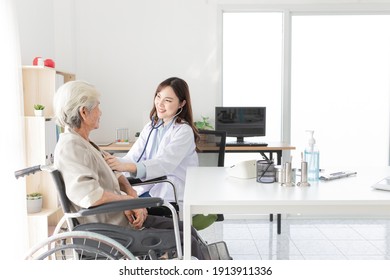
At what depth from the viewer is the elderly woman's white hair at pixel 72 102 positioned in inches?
81.4

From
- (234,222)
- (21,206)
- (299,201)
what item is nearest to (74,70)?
(21,206)

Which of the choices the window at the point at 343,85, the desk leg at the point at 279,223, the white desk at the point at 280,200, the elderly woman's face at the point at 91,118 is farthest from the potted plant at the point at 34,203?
the window at the point at 343,85

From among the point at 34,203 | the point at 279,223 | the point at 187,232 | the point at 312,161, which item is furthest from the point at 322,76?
the point at 187,232

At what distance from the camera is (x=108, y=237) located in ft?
6.22

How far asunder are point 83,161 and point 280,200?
0.83 metres

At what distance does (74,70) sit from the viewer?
4828mm

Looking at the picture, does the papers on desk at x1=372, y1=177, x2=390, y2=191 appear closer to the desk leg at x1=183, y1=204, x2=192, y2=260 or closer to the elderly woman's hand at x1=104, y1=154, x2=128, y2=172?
the desk leg at x1=183, y1=204, x2=192, y2=260

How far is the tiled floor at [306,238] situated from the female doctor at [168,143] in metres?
1.09

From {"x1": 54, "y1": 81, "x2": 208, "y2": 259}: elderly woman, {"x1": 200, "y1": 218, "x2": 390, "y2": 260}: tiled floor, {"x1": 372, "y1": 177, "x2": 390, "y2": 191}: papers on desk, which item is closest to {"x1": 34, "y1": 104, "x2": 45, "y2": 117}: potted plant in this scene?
{"x1": 54, "y1": 81, "x2": 208, "y2": 259}: elderly woman

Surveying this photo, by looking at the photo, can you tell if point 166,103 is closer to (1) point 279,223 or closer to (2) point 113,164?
(2) point 113,164

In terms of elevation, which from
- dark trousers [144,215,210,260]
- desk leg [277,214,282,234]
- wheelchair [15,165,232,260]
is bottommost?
desk leg [277,214,282,234]

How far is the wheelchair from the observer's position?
1.85 meters

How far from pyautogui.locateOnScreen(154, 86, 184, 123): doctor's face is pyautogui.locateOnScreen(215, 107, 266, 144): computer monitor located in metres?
1.84
